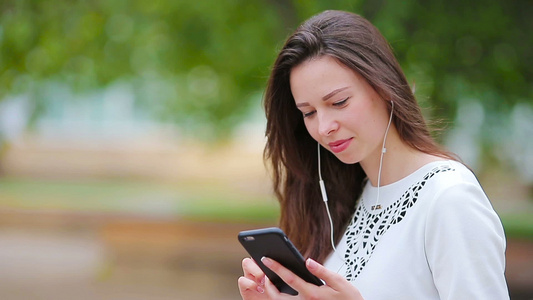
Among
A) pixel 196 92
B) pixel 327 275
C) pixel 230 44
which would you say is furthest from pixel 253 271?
pixel 196 92

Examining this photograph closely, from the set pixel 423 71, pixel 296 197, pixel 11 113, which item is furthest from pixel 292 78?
pixel 11 113

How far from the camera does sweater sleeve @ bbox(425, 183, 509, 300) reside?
5.46 feet

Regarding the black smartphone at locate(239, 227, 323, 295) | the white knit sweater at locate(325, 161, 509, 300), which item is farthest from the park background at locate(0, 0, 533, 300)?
the black smartphone at locate(239, 227, 323, 295)

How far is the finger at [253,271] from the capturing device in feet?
Result: 6.63

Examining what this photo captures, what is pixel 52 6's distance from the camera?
6340 millimetres

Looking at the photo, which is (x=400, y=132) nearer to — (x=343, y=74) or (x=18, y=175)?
(x=343, y=74)

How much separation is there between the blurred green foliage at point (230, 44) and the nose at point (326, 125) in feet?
9.70

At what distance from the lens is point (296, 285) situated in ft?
5.97

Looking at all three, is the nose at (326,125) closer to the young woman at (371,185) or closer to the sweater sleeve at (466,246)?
the young woman at (371,185)

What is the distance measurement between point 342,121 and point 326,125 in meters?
0.05

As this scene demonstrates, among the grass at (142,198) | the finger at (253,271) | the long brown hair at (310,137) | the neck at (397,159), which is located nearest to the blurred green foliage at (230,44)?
the long brown hair at (310,137)

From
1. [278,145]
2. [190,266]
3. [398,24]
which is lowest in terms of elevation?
[190,266]

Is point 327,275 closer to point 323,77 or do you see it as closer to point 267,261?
point 267,261

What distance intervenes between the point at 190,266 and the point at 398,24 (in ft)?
20.9
